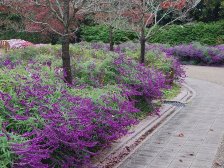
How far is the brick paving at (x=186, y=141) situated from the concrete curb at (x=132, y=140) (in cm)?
12

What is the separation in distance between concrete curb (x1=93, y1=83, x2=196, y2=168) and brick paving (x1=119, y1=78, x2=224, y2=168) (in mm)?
125

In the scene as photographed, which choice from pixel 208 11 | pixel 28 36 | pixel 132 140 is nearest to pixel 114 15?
pixel 132 140

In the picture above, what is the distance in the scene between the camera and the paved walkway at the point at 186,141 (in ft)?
19.9

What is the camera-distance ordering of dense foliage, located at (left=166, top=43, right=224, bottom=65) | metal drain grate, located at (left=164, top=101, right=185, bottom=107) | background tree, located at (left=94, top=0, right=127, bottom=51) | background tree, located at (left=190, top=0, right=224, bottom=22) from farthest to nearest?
background tree, located at (left=190, top=0, right=224, bottom=22) < dense foliage, located at (left=166, top=43, right=224, bottom=65) < background tree, located at (left=94, top=0, right=127, bottom=51) < metal drain grate, located at (left=164, top=101, right=185, bottom=107)

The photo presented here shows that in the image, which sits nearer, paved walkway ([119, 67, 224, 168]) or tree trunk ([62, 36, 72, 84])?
paved walkway ([119, 67, 224, 168])

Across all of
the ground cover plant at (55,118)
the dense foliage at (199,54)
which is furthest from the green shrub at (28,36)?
the ground cover plant at (55,118)

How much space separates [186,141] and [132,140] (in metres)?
0.92

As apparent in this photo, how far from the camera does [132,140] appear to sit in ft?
23.5

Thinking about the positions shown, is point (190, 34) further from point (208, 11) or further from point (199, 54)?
point (199, 54)

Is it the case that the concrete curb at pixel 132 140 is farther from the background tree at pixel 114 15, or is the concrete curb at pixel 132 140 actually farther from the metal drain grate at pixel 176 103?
the background tree at pixel 114 15

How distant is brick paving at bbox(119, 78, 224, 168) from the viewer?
6059mm

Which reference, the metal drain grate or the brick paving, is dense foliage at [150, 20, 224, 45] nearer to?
the metal drain grate

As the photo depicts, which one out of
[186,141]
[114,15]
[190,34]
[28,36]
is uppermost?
[114,15]

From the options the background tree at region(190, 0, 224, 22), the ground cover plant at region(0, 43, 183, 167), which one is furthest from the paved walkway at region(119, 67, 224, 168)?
the background tree at region(190, 0, 224, 22)
